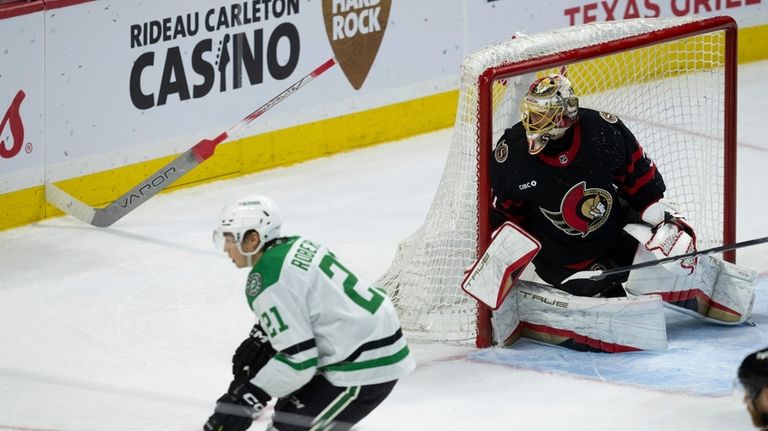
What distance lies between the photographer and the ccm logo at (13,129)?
652cm

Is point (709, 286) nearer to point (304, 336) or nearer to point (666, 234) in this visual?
point (666, 234)

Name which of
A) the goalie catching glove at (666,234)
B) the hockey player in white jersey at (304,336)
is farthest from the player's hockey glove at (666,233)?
the hockey player in white jersey at (304,336)

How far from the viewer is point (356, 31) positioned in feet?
24.7

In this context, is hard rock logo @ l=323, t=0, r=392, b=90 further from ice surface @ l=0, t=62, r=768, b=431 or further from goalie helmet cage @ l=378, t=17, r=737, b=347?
goalie helmet cage @ l=378, t=17, r=737, b=347

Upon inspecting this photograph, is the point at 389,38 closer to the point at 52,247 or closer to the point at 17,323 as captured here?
the point at 52,247

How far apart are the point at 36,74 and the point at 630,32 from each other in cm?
248

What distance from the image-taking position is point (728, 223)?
5602 millimetres

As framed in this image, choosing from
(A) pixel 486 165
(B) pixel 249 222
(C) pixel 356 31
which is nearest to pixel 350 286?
(B) pixel 249 222

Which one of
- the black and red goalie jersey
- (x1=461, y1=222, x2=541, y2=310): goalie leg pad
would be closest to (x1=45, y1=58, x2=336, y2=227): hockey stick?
the black and red goalie jersey

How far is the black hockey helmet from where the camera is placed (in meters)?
2.92

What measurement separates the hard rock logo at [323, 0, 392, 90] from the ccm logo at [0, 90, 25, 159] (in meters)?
1.57

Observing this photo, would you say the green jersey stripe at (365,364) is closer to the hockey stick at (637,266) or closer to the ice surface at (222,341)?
the ice surface at (222,341)

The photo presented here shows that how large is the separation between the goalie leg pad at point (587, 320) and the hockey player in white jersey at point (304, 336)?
56.1 inches

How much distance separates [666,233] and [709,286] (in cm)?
30
